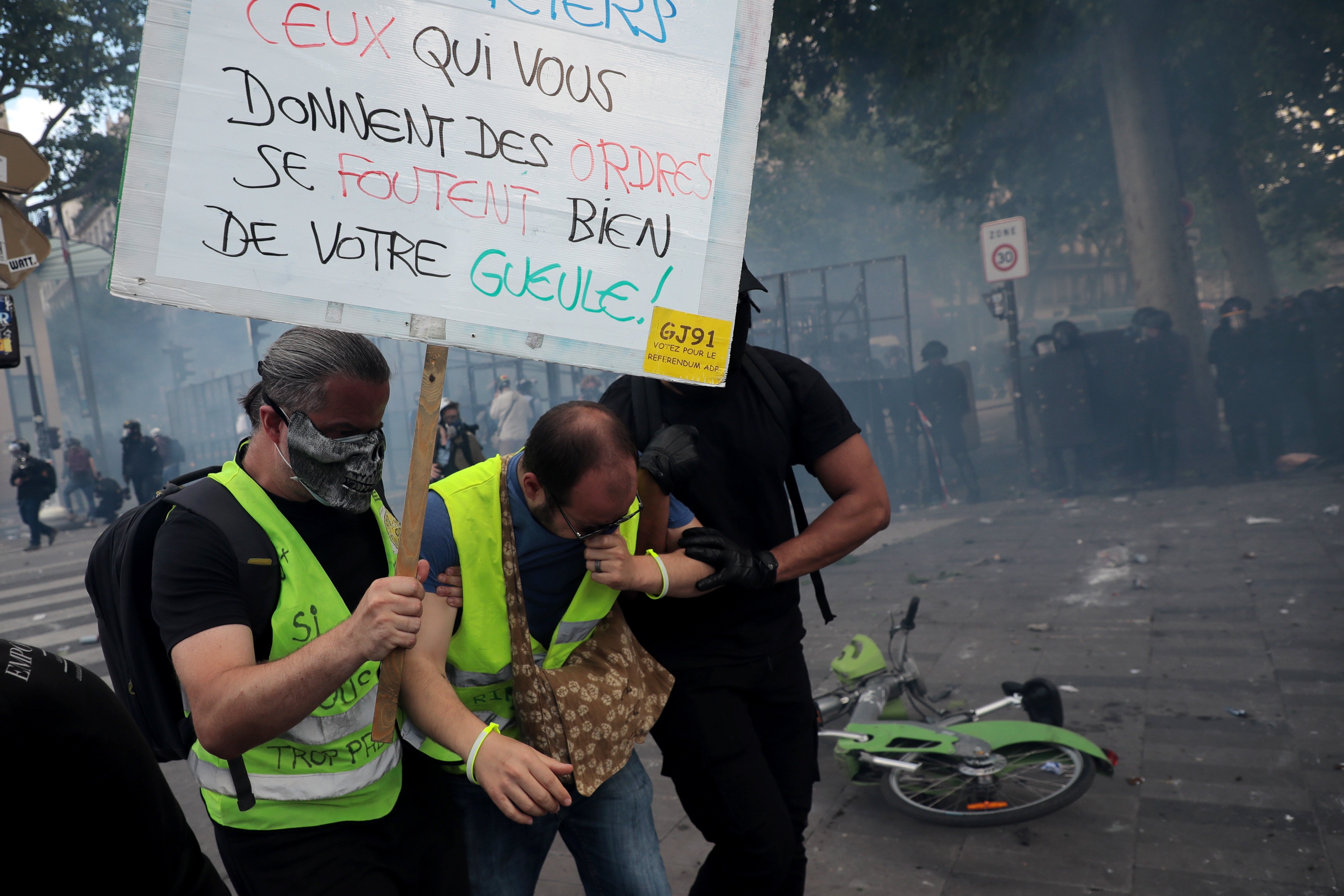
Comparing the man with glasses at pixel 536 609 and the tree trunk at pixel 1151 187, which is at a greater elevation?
the tree trunk at pixel 1151 187

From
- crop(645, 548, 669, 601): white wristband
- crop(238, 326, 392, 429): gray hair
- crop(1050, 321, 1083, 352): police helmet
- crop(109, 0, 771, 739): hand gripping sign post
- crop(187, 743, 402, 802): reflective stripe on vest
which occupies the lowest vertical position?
crop(187, 743, 402, 802): reflective stripe on vest

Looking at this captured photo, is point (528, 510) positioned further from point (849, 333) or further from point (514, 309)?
point (849, 333)

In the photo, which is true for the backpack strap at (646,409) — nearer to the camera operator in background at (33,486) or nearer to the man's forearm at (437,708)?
the man's forearm at (437,708)

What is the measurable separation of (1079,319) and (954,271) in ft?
19.0

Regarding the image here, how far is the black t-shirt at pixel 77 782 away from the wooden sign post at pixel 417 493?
430mm

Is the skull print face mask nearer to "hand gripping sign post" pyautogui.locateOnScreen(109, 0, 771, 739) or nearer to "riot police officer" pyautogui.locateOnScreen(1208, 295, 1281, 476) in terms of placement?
"hand gripping sign post" pyautogui.locateOnScreen(109, 0, 771, 739)

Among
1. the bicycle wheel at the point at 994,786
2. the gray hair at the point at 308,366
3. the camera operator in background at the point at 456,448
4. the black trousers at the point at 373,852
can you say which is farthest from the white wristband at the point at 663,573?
the camera operator in background at the point at 456,448

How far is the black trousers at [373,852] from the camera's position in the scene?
5.62 feet

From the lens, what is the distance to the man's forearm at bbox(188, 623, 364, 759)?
1510 millimetres

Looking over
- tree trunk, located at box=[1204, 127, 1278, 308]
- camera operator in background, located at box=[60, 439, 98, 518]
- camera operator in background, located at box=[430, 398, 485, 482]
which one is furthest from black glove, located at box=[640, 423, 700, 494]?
camera operator in background, located at box=[60, 439, 98, 518]

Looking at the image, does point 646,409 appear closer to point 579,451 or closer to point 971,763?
point 579,451

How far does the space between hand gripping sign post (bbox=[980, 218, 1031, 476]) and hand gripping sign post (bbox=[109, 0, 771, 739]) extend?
10584 millimetres

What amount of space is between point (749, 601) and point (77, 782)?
5.16 feet

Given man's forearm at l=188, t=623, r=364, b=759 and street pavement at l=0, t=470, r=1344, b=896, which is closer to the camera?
man's forearm at l=188, t=623, r=364, b=759
